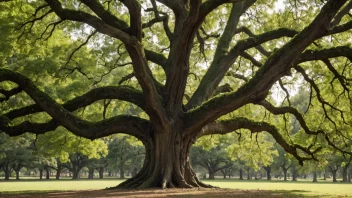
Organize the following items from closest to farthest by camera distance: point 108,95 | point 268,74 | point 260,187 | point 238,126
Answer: point 268,74
point 108,95
point 238,126
point 260,187

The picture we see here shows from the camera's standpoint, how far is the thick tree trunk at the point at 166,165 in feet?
53.3

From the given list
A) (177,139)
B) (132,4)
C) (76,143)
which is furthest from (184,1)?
(76,143)

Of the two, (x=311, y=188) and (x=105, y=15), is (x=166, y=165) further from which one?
(x=311, y=188)

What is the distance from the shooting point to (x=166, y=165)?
1644cm

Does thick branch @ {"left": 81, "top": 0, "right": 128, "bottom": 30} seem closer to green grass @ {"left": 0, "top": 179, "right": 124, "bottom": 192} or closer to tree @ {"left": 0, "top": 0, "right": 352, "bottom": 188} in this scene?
tree @ {"left": 0, "top": 0, "right": 352, "bottom": 188}

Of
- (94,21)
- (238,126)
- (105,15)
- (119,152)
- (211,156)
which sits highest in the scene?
(105,15)

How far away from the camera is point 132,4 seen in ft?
42.2

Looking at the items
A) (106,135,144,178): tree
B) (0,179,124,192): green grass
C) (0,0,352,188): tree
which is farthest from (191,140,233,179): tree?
(0,0,352,188): tree

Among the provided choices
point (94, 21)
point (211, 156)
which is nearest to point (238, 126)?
point (94, 21)

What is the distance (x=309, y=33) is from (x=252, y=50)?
11.6 meters

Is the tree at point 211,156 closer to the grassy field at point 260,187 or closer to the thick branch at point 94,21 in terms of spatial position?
the grassy field at point 260,187

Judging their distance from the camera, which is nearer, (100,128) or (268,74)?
(268,74)

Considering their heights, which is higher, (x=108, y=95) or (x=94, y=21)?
(x=94, y=21)

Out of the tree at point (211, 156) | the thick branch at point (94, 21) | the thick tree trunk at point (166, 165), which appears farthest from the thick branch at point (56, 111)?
the tree at point (211, 156)
